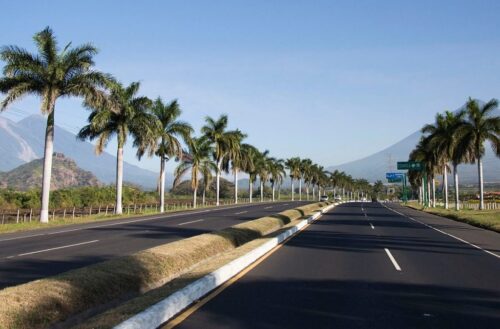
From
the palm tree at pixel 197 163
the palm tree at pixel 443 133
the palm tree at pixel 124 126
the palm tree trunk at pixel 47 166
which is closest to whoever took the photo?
the palm tree trunk at pixel 47 166

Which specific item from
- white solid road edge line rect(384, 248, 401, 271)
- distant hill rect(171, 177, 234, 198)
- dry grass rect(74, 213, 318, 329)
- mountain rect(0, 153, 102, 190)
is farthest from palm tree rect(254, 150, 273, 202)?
dry grass rect(74, 213, 318, 329)

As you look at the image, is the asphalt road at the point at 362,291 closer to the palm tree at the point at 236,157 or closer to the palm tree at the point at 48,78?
the palm tree at the point at 48,78

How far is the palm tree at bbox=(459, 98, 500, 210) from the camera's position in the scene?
153 ft

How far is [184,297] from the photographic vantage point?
314 inches

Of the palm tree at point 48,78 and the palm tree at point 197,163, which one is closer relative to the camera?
Answer: the palm tree at point 48,78

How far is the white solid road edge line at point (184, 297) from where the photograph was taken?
642 centimetres

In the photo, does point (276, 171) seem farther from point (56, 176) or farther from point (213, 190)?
point (56, 176)

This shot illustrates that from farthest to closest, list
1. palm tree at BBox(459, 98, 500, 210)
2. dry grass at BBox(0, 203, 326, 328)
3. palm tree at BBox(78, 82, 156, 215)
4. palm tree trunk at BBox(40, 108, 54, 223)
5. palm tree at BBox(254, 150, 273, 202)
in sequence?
palm tree at BBox(254, 150, 273, 202), palm tree at BBox(459, 98, 500, 210), palm tree at BBox(78, 82, 156, 215), palm tree trunk at BBox(40, 108, 54, 223), dry grass at BBox(0, 203, 326, 328)

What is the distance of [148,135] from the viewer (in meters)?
40.8

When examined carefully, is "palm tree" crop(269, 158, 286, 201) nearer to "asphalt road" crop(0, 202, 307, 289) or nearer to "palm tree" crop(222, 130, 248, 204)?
"palm tree" crop(222, 130, 248, 204)

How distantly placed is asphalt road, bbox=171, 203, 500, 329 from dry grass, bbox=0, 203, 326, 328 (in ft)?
5.78

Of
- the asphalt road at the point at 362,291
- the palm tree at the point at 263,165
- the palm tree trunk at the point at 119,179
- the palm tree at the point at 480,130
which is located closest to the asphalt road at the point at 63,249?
the asphalt road at the point at 362,291

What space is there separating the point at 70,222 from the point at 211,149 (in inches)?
1503

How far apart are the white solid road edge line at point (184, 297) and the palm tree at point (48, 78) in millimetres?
20743
